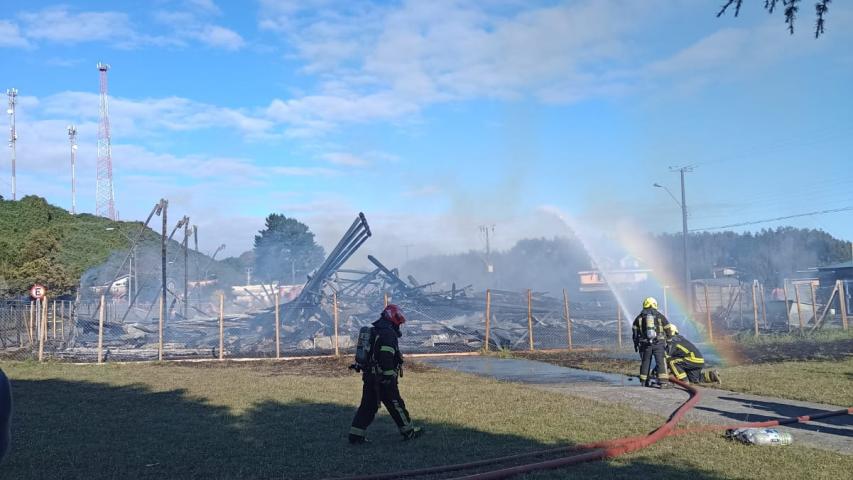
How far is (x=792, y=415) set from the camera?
865 centimetres

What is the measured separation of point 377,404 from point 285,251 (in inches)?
2290

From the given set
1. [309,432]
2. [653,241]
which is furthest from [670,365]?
[653,241]

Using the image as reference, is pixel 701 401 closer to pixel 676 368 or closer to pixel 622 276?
pixel 676 368

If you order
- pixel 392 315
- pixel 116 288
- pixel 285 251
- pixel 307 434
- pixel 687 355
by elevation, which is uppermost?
pixel 285 251

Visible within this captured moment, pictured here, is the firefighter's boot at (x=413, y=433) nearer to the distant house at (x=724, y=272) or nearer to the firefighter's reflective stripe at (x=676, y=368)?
the firefighter's reflective stripe at (x=676, y=368)

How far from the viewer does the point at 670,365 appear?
11.9 meters

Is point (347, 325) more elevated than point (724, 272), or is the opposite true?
point (724, 272)

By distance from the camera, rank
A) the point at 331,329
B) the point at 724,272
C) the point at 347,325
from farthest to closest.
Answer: the point at 724,272 → the point at 347,325 → the point at 331,329

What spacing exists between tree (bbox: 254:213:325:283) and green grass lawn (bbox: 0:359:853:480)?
36834mm

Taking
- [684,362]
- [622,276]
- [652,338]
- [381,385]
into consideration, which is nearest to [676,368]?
[684,362]

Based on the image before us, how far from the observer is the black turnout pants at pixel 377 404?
750 cm

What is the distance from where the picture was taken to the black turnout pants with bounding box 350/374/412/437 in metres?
7.50

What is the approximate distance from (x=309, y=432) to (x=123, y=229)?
5240 centimetres

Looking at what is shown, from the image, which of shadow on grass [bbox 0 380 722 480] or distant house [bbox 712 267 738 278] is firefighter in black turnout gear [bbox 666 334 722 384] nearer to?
shadow on grass [bbox 0 380 722 480]
